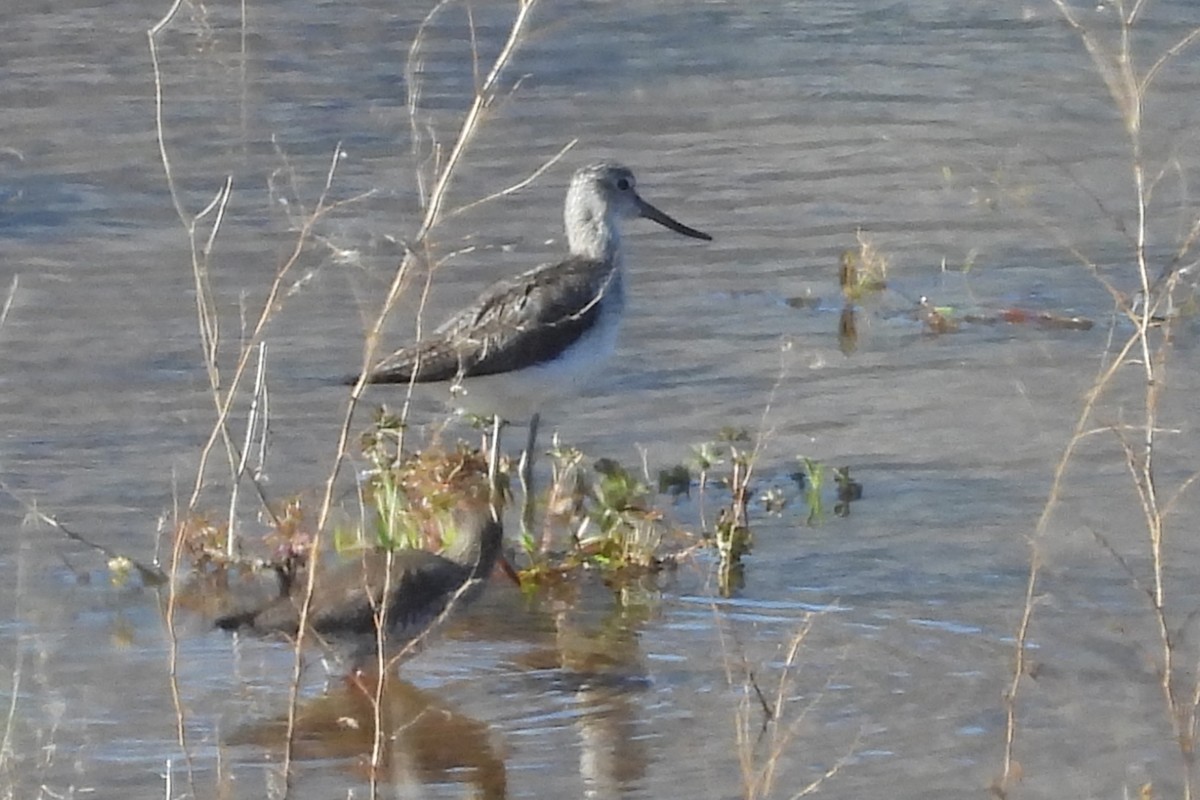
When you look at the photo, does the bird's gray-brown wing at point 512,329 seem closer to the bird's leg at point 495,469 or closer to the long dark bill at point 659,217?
the bird's leg at point 495,469

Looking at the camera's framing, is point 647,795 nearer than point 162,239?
Yes

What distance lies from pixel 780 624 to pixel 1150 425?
2342 millimetres

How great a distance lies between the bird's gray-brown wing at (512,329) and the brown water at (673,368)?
0.47m

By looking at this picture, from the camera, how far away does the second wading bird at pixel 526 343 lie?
25.8 feet

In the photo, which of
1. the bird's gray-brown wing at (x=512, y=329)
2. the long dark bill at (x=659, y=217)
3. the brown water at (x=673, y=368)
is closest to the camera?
the brown water at (x=673, y=368)

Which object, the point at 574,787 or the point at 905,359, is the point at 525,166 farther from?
the point at 574,787

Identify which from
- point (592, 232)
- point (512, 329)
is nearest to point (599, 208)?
point (592, 232)

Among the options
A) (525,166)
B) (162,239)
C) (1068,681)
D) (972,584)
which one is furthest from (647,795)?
(525,166)

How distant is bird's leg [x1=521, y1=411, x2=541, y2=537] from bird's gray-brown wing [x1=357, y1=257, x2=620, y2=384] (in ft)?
0.75

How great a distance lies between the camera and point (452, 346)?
7867 mm

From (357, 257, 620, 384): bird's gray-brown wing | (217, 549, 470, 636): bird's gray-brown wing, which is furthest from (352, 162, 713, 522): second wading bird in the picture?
(217, 549, 470, 636): bird's gray-brown wing

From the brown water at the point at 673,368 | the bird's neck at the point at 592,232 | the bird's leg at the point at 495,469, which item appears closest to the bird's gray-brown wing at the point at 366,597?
the brown water at the point at 673,368

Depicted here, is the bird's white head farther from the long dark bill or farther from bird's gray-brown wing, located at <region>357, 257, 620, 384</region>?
bird's gray-brown wing, located at <region>357, 257, 620, 384</region>

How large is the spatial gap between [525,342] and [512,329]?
0.21 feet
